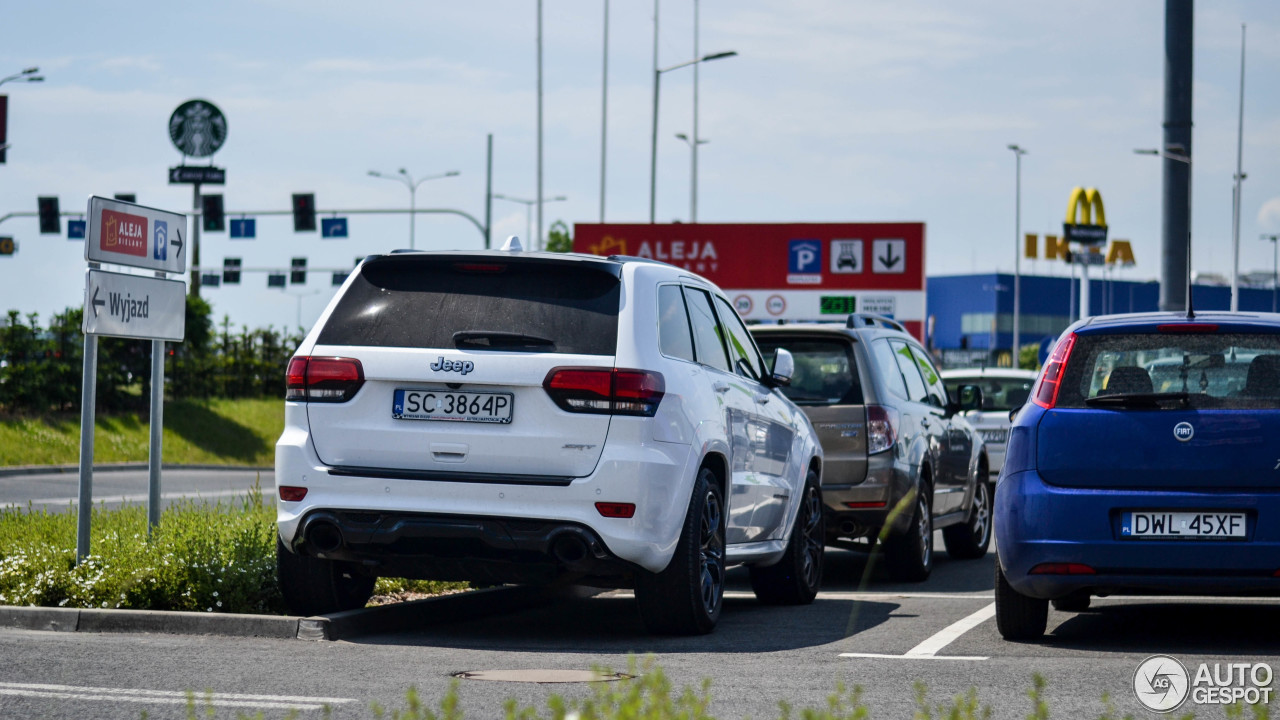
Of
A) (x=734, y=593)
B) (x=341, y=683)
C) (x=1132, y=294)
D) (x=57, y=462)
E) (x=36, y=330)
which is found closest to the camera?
(x=341, y=683)

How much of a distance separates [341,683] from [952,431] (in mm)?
8147

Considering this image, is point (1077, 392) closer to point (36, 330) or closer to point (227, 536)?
point (227, 536)

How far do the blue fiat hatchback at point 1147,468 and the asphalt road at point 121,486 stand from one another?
455 inches

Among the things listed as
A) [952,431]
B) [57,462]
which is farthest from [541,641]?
[57,462]

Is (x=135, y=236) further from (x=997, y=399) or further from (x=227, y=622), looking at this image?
(x=997, y=399)

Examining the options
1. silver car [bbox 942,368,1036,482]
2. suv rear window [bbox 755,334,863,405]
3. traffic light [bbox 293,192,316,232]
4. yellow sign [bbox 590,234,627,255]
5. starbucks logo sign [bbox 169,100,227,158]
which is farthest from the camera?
traffic light [bbox 293,192,316,232]

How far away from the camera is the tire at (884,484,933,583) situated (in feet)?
39.5

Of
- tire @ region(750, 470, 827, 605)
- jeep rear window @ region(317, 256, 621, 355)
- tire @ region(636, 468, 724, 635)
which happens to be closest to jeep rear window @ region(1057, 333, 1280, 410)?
tire @ region(636, 468, 724, 635)

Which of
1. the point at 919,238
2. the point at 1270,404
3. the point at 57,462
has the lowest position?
the point at 57,462

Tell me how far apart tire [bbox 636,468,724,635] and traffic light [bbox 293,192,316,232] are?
38773 millimetres

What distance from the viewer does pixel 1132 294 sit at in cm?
14500

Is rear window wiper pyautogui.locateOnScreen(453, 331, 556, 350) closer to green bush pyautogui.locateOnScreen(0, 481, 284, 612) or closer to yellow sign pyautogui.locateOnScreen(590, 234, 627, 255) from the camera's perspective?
green bush pyautogui.locateOnScreen(0, 481, 284, 612)

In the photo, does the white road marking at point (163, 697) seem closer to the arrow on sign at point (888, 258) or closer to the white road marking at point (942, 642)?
the white road marking at point (942, 642)

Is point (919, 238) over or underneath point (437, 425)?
over
